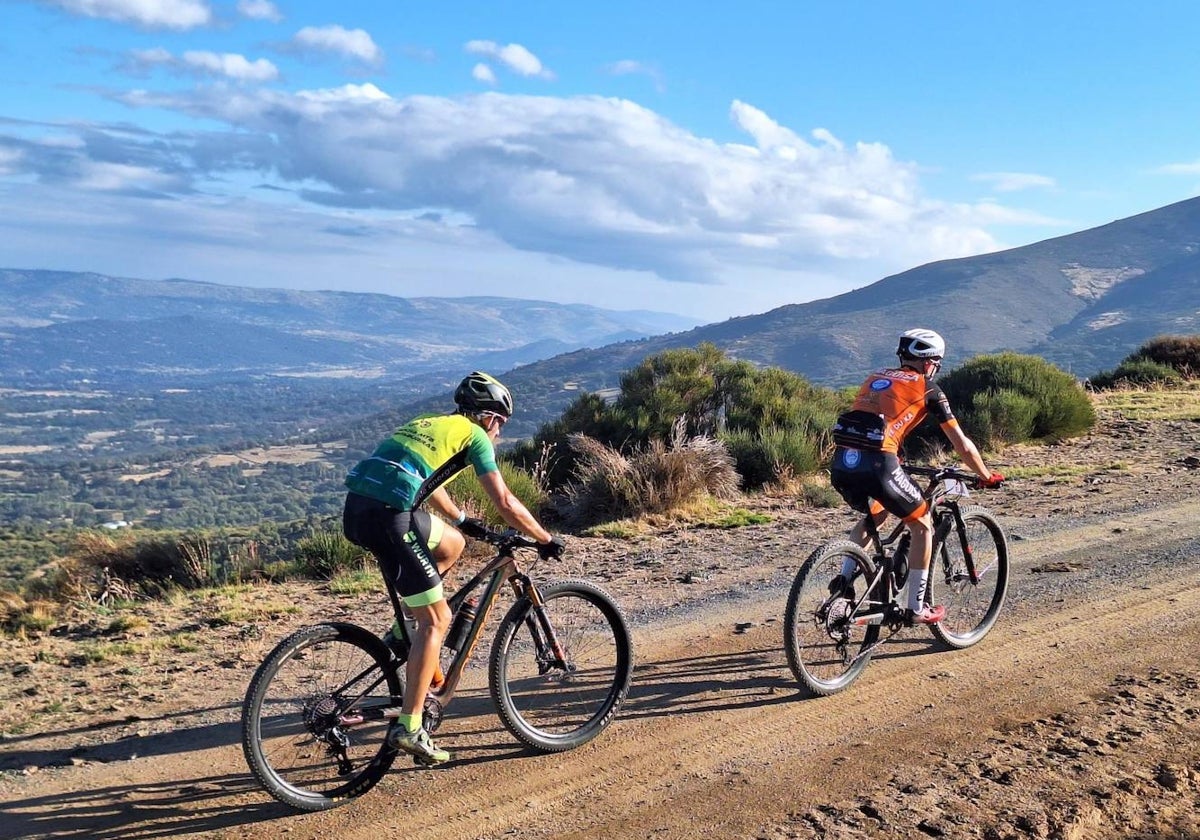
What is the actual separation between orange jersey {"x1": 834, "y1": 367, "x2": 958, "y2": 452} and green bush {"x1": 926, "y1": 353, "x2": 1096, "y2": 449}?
415 inches

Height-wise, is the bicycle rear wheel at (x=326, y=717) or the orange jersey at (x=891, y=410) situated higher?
the orange jersey at (x=891, y=410)

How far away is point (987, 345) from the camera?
100062mm

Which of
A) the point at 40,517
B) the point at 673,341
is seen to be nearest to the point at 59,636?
the point at 40,517

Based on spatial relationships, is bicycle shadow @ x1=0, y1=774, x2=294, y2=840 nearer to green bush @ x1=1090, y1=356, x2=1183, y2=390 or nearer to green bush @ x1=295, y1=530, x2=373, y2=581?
green bush @ x1=295, y1=530, x2=373, y2=581

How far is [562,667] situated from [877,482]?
2.25 m

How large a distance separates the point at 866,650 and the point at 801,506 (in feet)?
20.1

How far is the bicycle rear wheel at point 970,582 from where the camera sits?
20.7 ft

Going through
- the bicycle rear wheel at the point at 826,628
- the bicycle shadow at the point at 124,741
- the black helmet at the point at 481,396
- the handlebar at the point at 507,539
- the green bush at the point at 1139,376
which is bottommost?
the bicycle shadow at the point at 124,741

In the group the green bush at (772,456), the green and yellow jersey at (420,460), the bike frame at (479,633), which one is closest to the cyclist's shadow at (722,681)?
the bike frame at (479,633)

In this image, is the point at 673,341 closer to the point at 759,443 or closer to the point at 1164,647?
the point at 759,443

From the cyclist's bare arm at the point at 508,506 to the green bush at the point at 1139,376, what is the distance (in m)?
24.2

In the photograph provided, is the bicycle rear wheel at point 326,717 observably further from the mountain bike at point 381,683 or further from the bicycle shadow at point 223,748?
the bicycle shadow at point 223,748

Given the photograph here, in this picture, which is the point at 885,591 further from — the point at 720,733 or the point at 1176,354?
the point at 1176,354

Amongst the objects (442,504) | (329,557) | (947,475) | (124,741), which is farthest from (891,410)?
(329,557)
